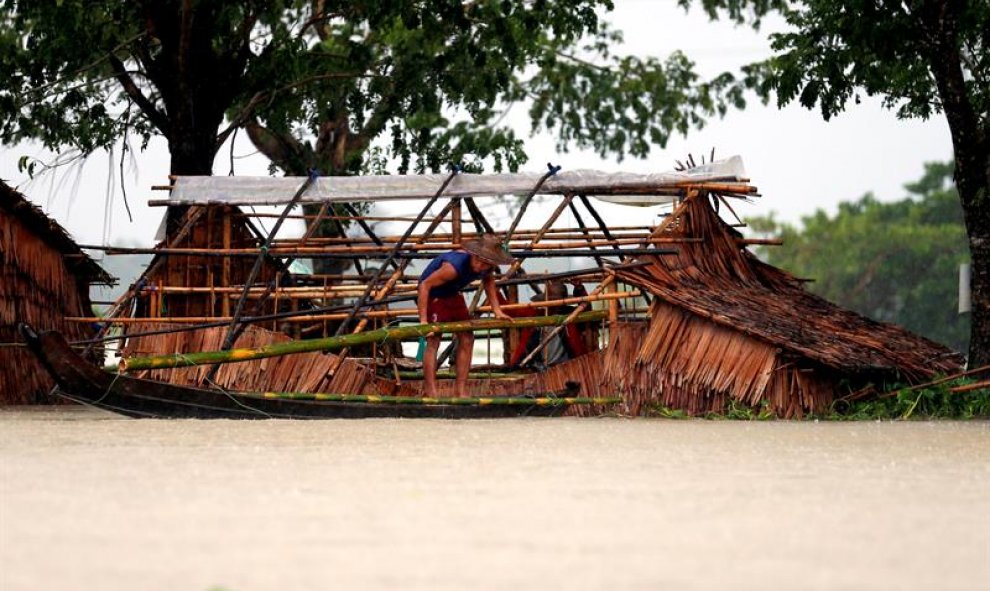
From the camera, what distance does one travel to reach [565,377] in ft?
42.5

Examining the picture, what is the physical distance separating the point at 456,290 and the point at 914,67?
17.1ft

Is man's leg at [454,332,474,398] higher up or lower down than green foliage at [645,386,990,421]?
higher up

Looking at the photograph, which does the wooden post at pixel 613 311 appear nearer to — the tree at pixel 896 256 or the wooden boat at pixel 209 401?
the wooden boat at pixel 209 401

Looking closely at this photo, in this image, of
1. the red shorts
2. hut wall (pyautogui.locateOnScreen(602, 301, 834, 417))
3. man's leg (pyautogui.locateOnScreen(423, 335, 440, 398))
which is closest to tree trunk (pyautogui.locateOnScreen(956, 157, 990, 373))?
hut wall (pyautogui.locateOnScreen(602, 301, 834, 417))

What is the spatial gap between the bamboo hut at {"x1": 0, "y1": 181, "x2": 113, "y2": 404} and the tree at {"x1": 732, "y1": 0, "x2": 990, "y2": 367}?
22.2ft

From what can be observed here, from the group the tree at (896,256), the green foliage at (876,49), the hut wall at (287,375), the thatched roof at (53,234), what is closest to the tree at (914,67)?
the green foliage at (876,49)

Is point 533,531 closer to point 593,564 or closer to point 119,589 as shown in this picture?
point 593,564

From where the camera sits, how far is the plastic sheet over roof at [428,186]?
559 inches

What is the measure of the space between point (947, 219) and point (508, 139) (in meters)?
46.8

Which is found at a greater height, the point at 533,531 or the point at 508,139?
the point at 508,139

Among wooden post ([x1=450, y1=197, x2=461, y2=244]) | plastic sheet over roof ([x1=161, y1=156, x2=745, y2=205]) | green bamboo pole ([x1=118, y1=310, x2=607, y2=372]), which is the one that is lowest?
green bamboo pole ([x1=118, y1=310, x2=607, y2=372])

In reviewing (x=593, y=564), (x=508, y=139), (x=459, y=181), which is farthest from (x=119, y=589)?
(x=508, y=139)

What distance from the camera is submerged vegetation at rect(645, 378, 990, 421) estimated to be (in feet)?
40.3

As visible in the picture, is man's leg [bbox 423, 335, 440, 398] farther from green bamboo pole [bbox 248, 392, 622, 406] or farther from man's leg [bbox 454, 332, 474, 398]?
green bamboo pole [bbox 248, 392, 622, 406]
